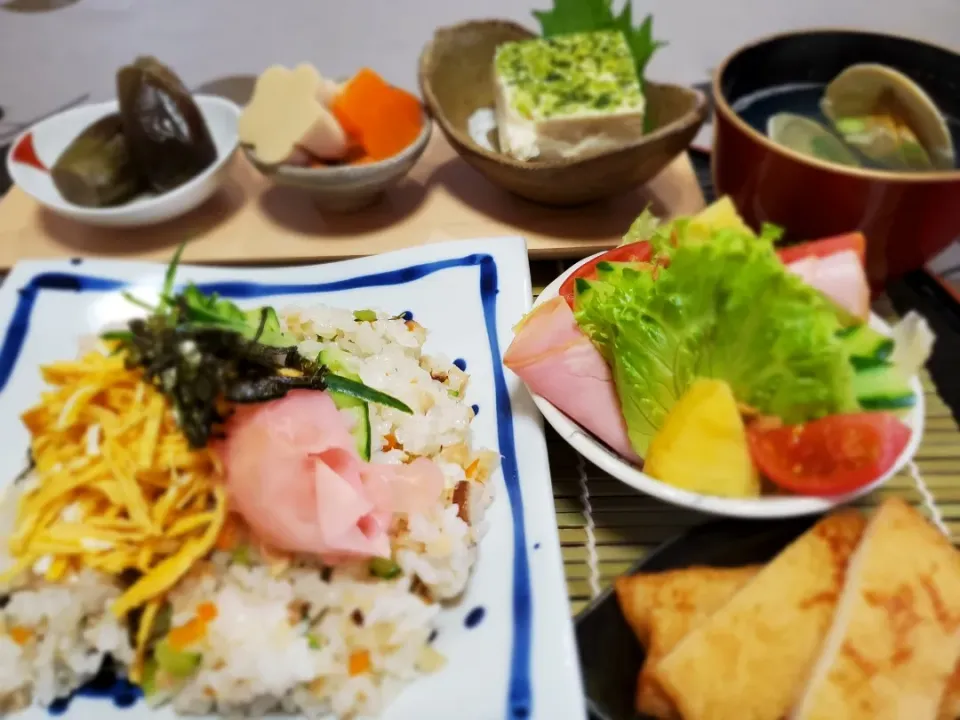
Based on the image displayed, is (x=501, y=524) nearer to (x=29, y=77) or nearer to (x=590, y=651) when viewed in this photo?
(x=590, y=651)

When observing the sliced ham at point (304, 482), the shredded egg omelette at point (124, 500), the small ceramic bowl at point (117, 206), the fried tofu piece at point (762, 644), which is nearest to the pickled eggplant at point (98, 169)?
the small ceramic bowl at point (117, 206)

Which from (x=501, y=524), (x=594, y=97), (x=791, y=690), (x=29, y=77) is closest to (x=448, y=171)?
(x=594, y=97)

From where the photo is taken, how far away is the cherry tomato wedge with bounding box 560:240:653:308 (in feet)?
4.91

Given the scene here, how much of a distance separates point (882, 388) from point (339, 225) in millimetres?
1456

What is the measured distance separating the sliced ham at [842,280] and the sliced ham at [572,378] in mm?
401

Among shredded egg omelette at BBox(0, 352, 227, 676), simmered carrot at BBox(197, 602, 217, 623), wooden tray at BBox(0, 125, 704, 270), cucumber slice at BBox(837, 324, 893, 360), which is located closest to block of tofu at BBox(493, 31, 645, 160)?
wooden tray at BBox(0, 125, 704, 270)

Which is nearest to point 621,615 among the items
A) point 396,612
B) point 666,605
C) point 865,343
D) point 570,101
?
point 666,605

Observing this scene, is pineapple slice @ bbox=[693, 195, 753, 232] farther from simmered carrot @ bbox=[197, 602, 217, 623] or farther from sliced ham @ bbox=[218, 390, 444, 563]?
simmered carrot @ bbox=[197, 602, 217, 623]

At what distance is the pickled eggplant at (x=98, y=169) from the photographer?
1.96 meters

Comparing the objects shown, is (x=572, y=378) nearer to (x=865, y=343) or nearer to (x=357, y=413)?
(x=357, y=413)

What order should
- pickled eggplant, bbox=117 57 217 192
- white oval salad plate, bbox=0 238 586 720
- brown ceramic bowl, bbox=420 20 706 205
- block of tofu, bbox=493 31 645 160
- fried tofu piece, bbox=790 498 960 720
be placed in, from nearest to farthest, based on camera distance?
fried tofu piece, bbox=790 498 960 720, white oval salad plate, bbox=0 238 586 720, brown ceramic bowl, bbox=420 20 706 205, block of tofu, bbox=493 31 645 160, pickled eggplant, bbox=117 57 217 192

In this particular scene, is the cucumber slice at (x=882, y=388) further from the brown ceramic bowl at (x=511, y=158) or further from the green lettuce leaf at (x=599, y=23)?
the green lettuce leaf at (x=599, y=23)

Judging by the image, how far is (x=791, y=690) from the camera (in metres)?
1.01

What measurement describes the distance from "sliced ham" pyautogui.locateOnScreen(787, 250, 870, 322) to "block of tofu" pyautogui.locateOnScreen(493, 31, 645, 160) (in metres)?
0.71
